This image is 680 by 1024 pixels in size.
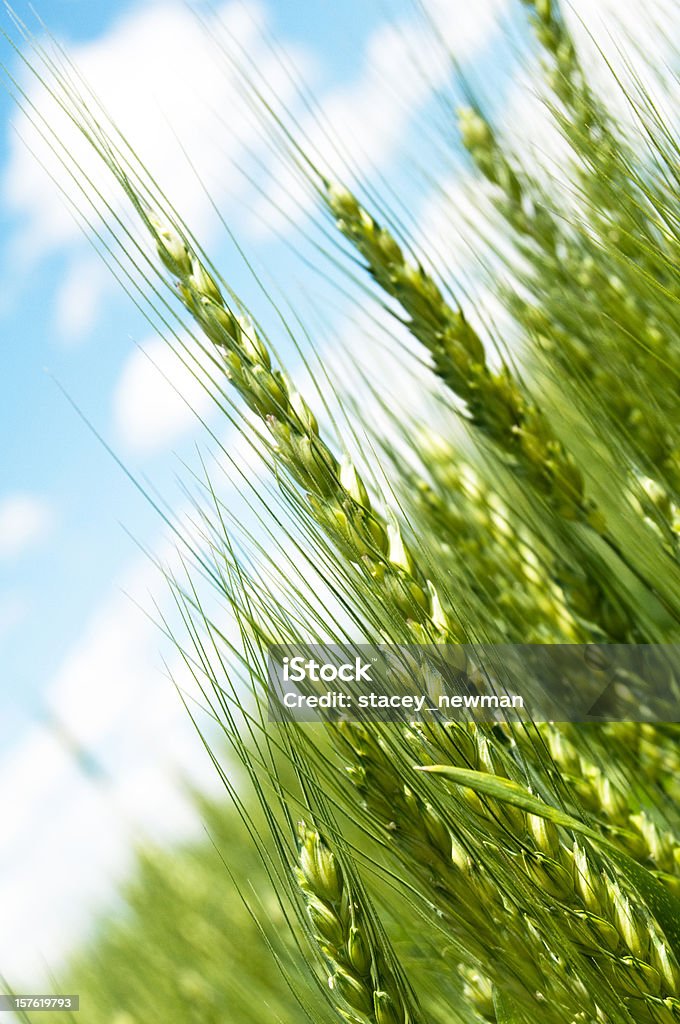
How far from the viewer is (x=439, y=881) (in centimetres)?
44

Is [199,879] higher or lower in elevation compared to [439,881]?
lower

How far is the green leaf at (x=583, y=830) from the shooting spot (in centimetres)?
36

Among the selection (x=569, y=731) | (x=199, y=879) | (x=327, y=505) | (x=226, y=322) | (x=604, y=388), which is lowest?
(x=199, y=879)

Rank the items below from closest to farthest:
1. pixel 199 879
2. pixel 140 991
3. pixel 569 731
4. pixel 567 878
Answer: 1. pixel 567 878
2. pixel 569 731
3. pixel 140 991
4. pixel 199 879

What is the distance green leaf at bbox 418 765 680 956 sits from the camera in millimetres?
356

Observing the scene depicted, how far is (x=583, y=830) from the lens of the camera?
350 mm

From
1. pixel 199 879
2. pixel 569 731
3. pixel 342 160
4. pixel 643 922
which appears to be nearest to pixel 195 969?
pixel 199 879

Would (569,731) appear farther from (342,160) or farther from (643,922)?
(342,160)

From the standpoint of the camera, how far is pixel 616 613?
26.9 inches

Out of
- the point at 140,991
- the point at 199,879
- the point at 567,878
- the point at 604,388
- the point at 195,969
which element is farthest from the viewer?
the point at 199,879

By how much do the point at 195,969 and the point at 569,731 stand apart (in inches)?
25.6

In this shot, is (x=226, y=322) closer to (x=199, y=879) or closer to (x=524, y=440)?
(x=524, y=440)

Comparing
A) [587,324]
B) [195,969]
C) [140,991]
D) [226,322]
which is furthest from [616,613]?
[140,991]

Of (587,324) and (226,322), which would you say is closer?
(226,322)
